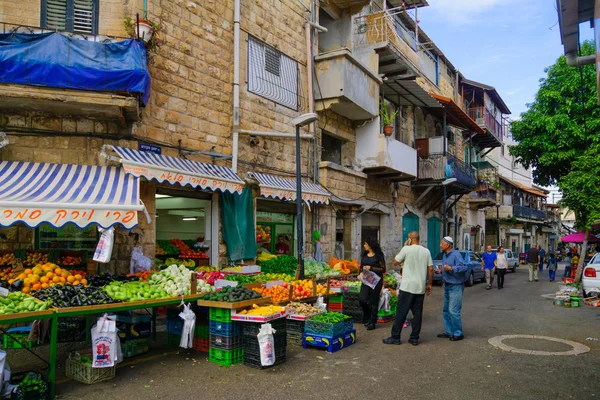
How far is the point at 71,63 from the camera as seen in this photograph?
25.3 ft

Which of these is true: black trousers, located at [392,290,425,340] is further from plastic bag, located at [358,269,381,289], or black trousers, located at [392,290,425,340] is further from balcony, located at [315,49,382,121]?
balcony, located at [315,49,382,121]

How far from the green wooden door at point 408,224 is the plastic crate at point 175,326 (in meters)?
15.0

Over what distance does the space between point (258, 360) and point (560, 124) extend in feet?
66.2

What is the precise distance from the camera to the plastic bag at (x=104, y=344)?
209 inches

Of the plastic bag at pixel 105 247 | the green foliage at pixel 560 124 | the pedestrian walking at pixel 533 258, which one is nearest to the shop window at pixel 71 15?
the plastic bag at pixel 105 247

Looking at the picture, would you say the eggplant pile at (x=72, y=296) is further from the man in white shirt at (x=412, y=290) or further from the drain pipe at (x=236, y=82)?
the drain pipe at (x=236, y=82)

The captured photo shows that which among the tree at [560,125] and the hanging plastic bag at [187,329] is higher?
the tree at [560,125]

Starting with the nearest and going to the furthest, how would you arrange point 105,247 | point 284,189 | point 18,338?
1. point 105,247
2. point 18,338
3. point 284,189

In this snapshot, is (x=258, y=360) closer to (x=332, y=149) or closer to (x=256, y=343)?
(x=256, y=343)

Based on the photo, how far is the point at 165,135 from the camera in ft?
31.8

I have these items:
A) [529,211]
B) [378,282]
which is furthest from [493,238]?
[378,282]

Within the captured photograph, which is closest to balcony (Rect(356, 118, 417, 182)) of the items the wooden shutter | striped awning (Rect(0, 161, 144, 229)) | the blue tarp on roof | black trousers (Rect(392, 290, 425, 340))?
black trousers (Rect(392, 290, 425, 340))

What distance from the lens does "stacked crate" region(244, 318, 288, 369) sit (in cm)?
607

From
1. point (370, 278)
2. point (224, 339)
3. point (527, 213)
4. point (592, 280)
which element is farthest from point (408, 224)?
point (527, 213)
